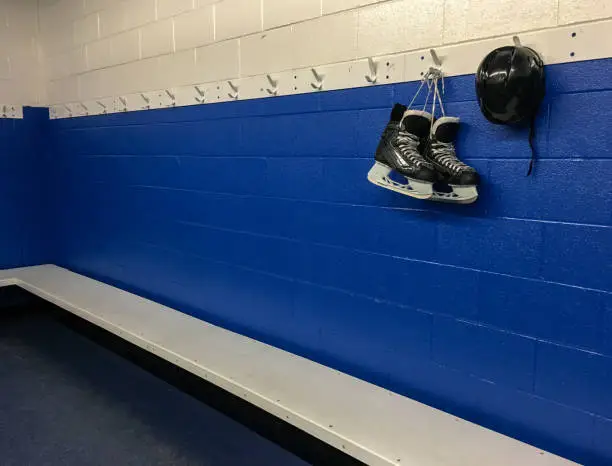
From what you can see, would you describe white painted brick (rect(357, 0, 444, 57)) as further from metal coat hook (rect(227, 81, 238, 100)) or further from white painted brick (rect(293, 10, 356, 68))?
metal coat hook (rect(227, 81, 238, 100))

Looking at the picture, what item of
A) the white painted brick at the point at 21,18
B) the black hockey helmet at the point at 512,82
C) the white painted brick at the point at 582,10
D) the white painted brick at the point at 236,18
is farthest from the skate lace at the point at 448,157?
the white painted brick at the point at 21,18

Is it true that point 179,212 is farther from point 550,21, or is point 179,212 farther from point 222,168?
point 550,21

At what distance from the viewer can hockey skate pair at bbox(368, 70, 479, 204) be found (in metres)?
1.78

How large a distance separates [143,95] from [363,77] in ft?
5.67

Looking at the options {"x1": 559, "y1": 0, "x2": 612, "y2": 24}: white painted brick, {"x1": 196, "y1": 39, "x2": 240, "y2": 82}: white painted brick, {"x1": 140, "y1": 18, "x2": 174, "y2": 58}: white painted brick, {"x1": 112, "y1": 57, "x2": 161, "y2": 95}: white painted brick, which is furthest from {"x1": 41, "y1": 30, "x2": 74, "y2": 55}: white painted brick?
{"x1": 559, "y1": 0, "x2": 612, "y2": 24}: white painted brick

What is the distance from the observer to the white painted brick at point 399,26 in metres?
1.89

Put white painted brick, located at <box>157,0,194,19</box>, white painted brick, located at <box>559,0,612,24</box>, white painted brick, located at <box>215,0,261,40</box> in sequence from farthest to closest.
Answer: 1. white painted brick, located at <box>157,0,194,19</box>
2. white painted brick, located at <box>215,0,261,40</box>
3. white painted brick, located at <box>559,0,612,24</box>

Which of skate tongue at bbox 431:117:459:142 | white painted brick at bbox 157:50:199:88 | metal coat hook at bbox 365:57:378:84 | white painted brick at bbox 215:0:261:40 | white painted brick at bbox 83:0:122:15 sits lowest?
skate tongue at bbox 431:117:459:142

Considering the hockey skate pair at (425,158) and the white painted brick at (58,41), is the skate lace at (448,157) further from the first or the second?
the white painted brick at (58,41)

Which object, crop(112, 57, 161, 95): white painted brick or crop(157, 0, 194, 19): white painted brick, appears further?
crop(112, 57, 161, 95): white painted brick

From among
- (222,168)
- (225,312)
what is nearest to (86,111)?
(222,168)

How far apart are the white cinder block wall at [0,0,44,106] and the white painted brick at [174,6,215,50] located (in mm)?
2017

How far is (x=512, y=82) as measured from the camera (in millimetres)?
1565

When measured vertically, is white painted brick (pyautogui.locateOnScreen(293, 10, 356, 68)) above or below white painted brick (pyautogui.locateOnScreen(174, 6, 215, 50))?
below
